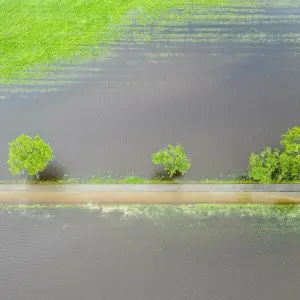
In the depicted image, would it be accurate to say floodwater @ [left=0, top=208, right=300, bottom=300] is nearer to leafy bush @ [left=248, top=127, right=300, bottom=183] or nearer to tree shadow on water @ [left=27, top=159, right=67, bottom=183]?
tree shadow on water @ [left=27, top=159, right=67, bottom=183]

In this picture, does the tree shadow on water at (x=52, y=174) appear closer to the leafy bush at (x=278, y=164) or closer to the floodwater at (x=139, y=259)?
the floodwater at (x=139, y=259)

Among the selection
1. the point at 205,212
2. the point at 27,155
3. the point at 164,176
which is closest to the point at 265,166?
the point at 205,212

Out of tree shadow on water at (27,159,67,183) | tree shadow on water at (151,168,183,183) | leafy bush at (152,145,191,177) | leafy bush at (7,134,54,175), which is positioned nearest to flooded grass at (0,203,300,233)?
tree shadow on water at (151,168,183,183)

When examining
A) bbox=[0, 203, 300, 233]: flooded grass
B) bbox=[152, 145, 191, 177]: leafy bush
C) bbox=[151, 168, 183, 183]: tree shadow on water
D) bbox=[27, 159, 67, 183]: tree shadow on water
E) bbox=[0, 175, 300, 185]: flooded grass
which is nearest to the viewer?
bbox=[0, 203, 300, 233]: flooded grass

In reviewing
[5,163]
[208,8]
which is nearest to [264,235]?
[5,163]

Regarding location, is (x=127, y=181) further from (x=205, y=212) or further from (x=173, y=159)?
(x=205, y=212)

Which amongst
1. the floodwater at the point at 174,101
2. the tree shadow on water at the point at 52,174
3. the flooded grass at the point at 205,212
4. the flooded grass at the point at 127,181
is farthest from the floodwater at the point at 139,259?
the floodwater at the point at 174,101
